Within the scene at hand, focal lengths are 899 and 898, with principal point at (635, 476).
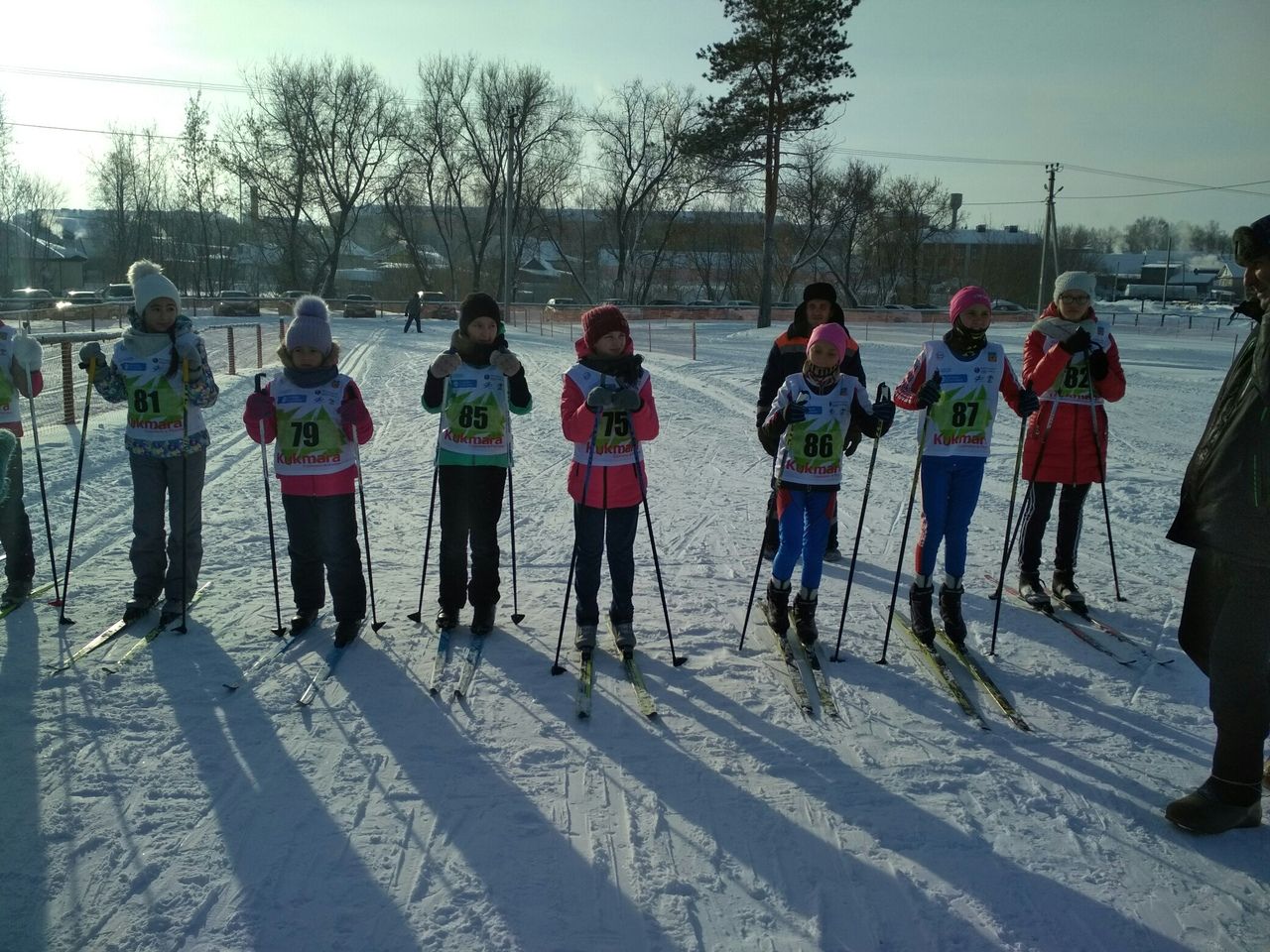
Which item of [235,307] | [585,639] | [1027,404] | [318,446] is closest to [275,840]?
[585,639]

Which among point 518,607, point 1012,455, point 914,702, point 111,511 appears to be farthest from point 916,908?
point 1012,455

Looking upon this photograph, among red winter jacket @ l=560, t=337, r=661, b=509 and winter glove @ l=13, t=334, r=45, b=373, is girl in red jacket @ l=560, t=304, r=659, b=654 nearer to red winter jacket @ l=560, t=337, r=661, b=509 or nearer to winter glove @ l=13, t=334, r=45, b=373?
red winter jacket @ l=560, t=337, r=661, b=509

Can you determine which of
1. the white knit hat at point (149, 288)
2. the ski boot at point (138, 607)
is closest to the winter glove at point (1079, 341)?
the white knit hat at point (149, 288)

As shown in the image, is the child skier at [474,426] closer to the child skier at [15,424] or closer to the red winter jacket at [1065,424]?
the child skier at [15,424]

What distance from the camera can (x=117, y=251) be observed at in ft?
181

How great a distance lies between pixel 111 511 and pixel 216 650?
3.53 meters

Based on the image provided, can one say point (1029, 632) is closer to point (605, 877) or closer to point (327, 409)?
point (605, 877)

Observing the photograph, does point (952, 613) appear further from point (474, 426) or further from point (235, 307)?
point (235, 307)

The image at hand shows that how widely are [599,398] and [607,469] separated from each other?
0.50 meters

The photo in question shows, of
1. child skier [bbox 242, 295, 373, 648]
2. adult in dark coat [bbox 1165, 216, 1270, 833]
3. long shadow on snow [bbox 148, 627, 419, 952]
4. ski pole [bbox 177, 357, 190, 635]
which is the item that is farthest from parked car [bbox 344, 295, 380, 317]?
adult in dark coat [bbox 1165, 216, 1270, 833]

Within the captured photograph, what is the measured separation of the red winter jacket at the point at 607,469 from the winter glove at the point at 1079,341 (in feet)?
8.31

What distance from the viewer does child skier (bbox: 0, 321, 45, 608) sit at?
5.18 meters

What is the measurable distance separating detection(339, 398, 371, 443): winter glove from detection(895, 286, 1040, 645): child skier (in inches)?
111

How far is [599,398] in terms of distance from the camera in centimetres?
422
